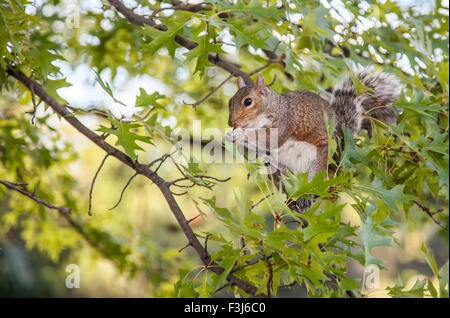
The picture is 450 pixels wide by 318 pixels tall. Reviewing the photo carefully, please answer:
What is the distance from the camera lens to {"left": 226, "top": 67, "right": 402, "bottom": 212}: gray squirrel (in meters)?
1.42

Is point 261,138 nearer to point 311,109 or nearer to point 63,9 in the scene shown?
point 311,109

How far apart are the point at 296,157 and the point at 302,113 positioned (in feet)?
0.48

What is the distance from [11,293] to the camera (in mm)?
3500

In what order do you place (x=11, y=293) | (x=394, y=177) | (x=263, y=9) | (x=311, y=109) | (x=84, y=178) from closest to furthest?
(x=263, y=9) → (x=394, y=177) → (x=311, y=109) → (x=11, y=293) → (x=84, y=178)

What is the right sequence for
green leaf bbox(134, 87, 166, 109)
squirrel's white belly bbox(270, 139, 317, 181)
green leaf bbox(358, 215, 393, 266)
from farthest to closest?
squirrel's white belly bbox(270, 139, 317, 181), green leaf bbox(134, 87, 166, 109), green leaf bbox(358, 215, 393, 266)

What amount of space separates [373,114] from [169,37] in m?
0.81

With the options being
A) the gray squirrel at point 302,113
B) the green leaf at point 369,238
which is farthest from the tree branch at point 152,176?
the gray squirrel at point 302,113

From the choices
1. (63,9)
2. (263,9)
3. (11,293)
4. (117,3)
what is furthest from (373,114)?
(11,293)

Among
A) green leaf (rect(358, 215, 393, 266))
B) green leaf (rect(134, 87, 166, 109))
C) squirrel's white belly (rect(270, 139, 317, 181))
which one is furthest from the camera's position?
squirrel's white belly (rect(270, 139, 317, 181))

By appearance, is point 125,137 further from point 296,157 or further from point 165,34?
point 296,157

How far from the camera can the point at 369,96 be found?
150 cm

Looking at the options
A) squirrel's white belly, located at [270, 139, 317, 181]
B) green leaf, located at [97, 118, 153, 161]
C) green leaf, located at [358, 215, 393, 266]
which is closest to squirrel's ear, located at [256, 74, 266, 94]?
squirrel's white belly, located at [270, 139, 317, 181]

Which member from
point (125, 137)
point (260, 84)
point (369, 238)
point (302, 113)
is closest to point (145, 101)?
point (125, 137)

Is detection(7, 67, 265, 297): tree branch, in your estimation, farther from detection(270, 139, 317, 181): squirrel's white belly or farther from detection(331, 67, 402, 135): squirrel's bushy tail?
detection(331, 67, 402, 135): squirrel's bushy tail
